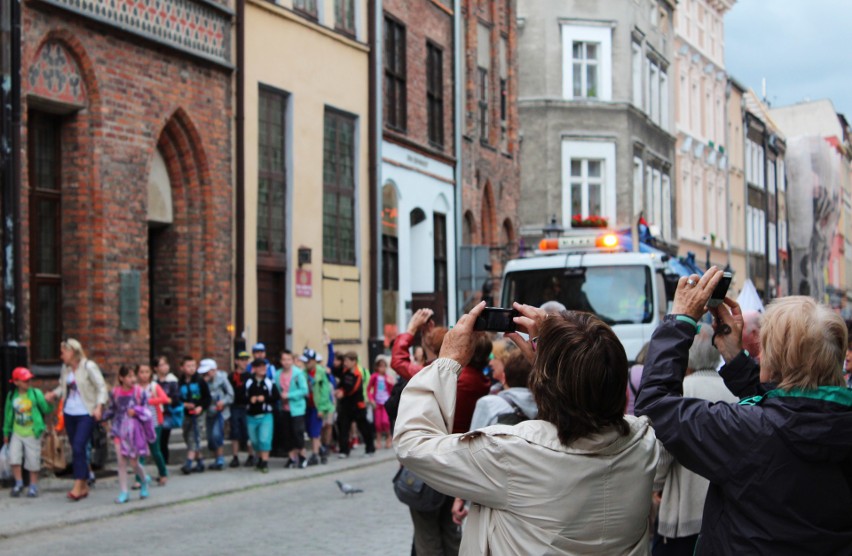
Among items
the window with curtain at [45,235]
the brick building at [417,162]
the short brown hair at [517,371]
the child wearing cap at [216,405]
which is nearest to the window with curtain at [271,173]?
the brick building at [417,162]

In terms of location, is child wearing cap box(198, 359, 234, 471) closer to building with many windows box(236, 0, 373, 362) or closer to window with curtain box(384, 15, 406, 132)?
building with many windows box(236, 0, 373, 362)

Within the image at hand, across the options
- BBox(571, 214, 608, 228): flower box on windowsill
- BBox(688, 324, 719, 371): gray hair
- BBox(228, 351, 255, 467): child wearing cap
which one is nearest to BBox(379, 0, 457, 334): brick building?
BBox(571, 214, 608, 228): flower box on windowsill

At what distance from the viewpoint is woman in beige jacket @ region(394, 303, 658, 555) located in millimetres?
3770

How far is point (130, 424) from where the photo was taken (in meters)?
15.8

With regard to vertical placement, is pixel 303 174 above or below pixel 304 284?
above

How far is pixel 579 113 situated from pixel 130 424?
30.3 m

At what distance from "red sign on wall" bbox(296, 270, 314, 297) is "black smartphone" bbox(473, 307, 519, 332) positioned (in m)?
20.2

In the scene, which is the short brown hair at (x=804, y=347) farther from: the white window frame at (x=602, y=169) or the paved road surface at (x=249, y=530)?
the white window frame at (x=602, y=169)

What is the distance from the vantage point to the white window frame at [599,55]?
44.3 metres

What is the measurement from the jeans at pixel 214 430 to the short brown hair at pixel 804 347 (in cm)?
1563

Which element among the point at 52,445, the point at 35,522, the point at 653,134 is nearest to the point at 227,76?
the point at 52,445

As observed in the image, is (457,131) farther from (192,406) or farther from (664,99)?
(664,99)

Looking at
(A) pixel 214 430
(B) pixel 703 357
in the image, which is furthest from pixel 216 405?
(B) pixel 703 357

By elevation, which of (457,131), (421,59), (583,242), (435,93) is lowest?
(583,242)
